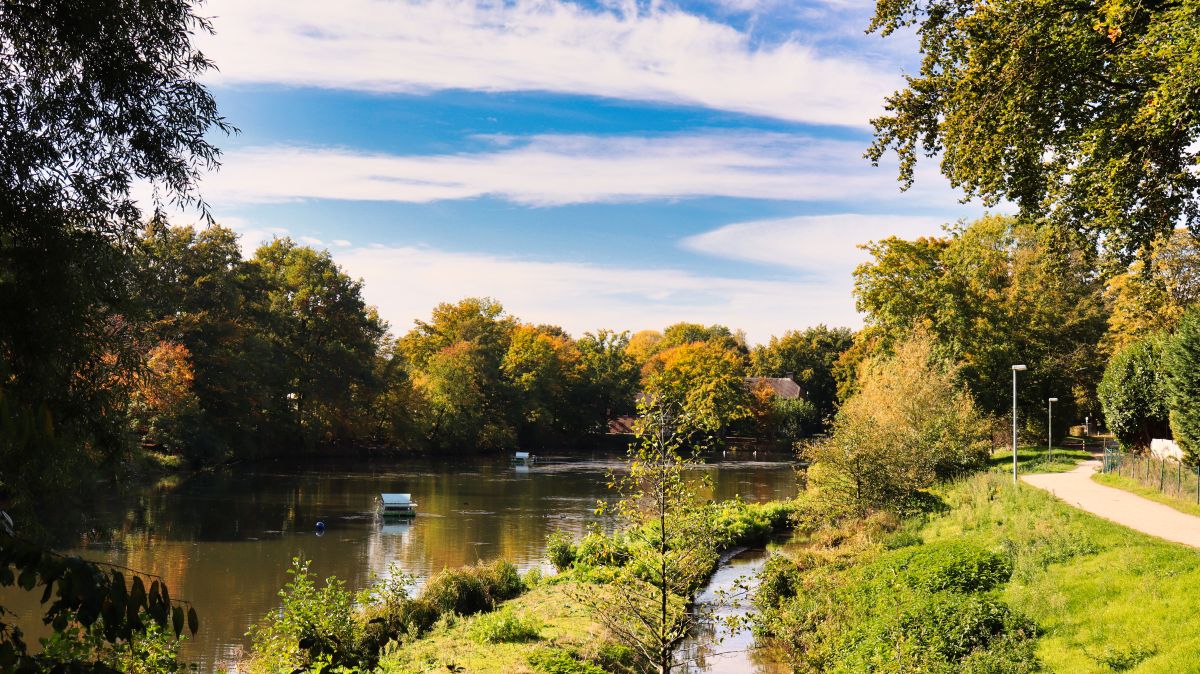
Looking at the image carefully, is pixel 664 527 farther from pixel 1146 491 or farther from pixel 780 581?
pixel 1146 491

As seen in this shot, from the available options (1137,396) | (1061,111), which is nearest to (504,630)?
(1061,111)

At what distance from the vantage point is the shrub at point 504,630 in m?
16.3

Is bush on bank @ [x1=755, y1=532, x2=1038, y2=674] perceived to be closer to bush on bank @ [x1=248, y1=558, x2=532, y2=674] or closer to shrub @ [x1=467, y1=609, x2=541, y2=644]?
shrub @ [x1=467, y1=609, x2=541, y2=644]

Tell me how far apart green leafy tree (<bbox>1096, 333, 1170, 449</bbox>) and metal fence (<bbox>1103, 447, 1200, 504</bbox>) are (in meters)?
4.36

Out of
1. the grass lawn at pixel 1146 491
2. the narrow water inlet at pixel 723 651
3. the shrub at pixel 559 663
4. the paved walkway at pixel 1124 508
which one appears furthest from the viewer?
the grass lawn at pixel 1146 491

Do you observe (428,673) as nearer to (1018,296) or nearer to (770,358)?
(1018,296)

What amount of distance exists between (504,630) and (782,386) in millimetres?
82998

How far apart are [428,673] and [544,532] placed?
19482mm

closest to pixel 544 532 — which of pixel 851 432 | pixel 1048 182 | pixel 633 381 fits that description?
pixel 851 432

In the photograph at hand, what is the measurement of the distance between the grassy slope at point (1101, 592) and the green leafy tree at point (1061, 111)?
5.76m

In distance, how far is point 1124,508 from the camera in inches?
879

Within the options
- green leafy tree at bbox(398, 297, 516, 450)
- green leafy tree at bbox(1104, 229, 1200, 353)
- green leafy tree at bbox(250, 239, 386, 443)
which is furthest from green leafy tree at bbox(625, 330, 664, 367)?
green leafy tree at bbox(1104, 229, 1200, 353)

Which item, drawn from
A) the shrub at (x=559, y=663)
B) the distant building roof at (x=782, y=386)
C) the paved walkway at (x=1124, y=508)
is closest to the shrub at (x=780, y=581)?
the shrub at (x=559, y=663)

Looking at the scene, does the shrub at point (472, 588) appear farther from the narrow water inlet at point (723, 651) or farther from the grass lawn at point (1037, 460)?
the grass lawn at point (1037, 460)
